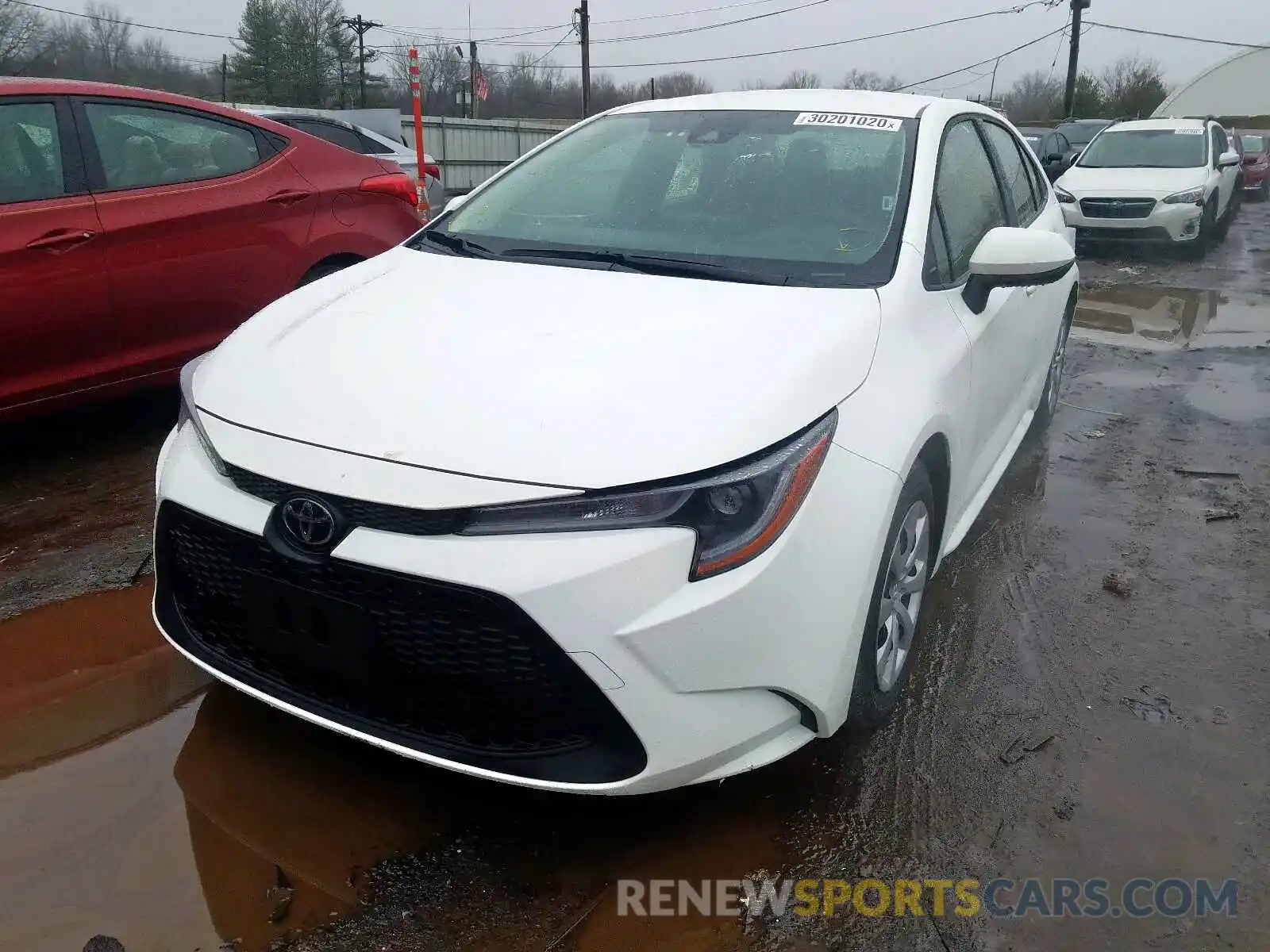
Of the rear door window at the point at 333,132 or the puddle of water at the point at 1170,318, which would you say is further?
the rear door window at the point at 333,132

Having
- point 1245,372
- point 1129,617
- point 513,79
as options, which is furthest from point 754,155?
point 513,79

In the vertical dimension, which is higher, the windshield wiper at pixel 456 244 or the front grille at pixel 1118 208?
the windshield wiper at pixel 456 244

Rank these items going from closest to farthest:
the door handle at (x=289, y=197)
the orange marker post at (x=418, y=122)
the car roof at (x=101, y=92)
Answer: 1. the car roof at (x=101, y=92)
2. the door handle at (x=289, y=197)
3. the orange marker post at (x=418, y=122)

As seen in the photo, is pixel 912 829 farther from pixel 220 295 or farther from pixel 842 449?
pixel 220 295

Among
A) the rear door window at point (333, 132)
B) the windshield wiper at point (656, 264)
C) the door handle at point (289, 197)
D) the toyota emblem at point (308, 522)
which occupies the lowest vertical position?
the toyota emblem at point (308, 522)

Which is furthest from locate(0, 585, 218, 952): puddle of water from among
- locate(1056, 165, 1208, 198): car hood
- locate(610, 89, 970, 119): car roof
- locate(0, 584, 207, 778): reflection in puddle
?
locate(1056, 165, 1208, 198): car hood

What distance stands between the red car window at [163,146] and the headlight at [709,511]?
10.3 ft

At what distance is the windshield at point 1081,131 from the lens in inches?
842

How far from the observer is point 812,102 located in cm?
351

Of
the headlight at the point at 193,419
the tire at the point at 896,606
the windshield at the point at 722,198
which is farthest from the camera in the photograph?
the windshield at the point at 722,198

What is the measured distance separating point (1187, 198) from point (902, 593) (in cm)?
1100

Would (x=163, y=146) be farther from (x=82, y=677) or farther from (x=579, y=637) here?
(x=579, y=637)

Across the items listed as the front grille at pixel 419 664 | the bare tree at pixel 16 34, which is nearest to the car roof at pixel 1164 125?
the front grille at pixel 419 664

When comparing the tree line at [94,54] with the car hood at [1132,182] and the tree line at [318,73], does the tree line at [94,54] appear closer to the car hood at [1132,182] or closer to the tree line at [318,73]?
the tree line at [318,73]
